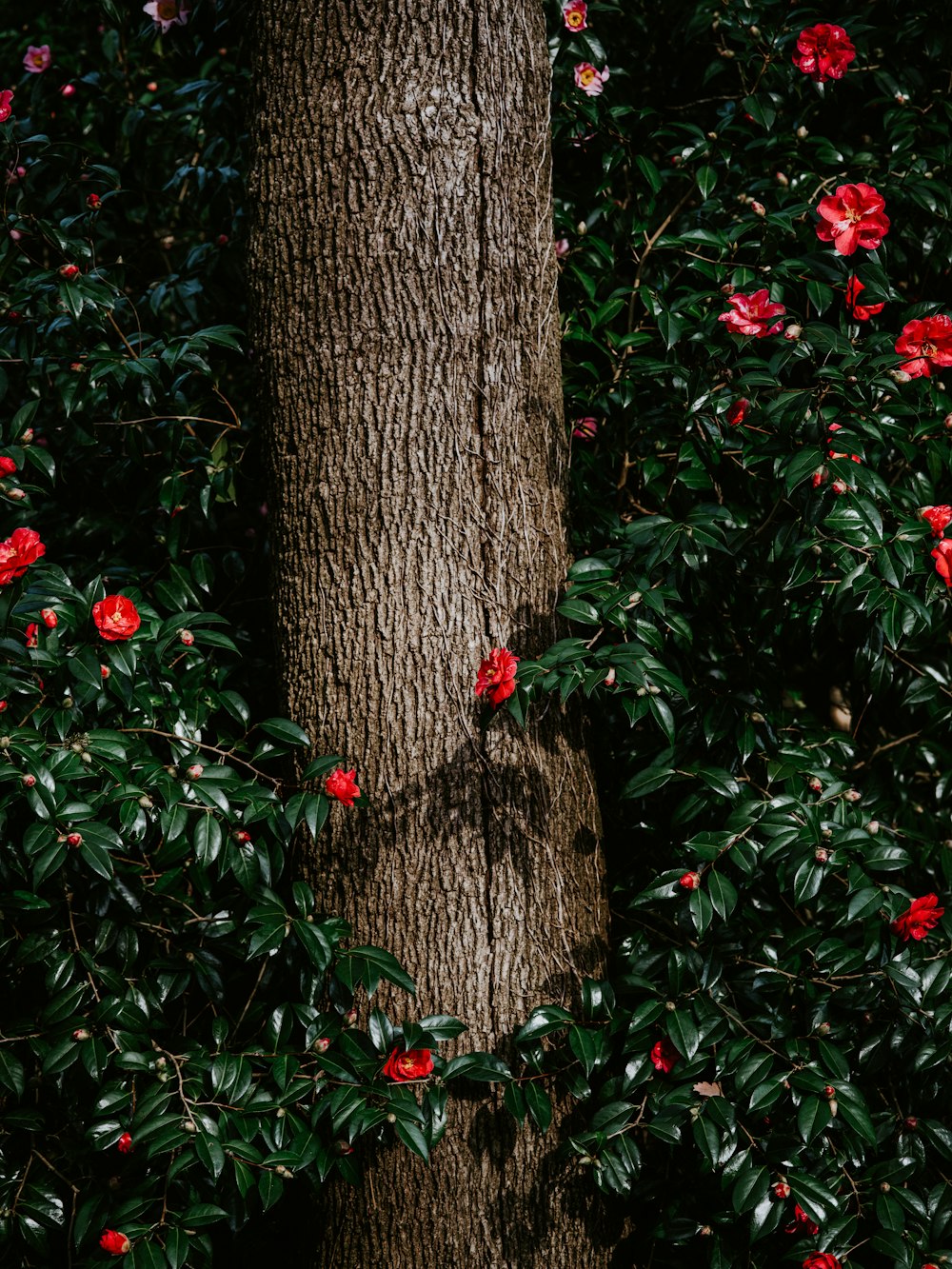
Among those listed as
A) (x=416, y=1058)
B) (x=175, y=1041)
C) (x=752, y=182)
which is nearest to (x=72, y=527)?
(x=175, y=1041)

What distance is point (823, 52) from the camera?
1.94m

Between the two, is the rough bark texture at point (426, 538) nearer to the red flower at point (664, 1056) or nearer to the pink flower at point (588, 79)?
the red flower at point (664, 1056)

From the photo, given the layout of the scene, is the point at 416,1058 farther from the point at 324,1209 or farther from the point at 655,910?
the point at 655,910

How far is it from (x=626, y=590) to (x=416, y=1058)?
0.77m

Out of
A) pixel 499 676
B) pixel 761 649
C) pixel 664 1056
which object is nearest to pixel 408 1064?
pixel 664 1056

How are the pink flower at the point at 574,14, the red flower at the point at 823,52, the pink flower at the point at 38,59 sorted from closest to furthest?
the red flower at the point at 823,52
the pink flower at the point at 574,14
the pink flower at the point at 38,59

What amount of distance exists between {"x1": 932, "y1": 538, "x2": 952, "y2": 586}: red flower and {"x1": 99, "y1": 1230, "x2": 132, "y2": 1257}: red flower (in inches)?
59.4

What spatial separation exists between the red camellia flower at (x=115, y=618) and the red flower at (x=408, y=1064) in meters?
0.74

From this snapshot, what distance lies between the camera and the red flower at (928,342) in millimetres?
1628

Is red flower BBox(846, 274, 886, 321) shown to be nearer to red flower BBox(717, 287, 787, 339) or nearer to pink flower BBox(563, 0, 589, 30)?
red flower BBox(717, 287, 787, 339)

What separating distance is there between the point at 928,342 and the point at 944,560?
0.36 metres

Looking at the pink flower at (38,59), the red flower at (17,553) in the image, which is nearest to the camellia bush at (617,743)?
the red flower at (17,553)

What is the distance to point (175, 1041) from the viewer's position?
1.57 meters

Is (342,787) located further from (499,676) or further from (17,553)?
(17,553)
